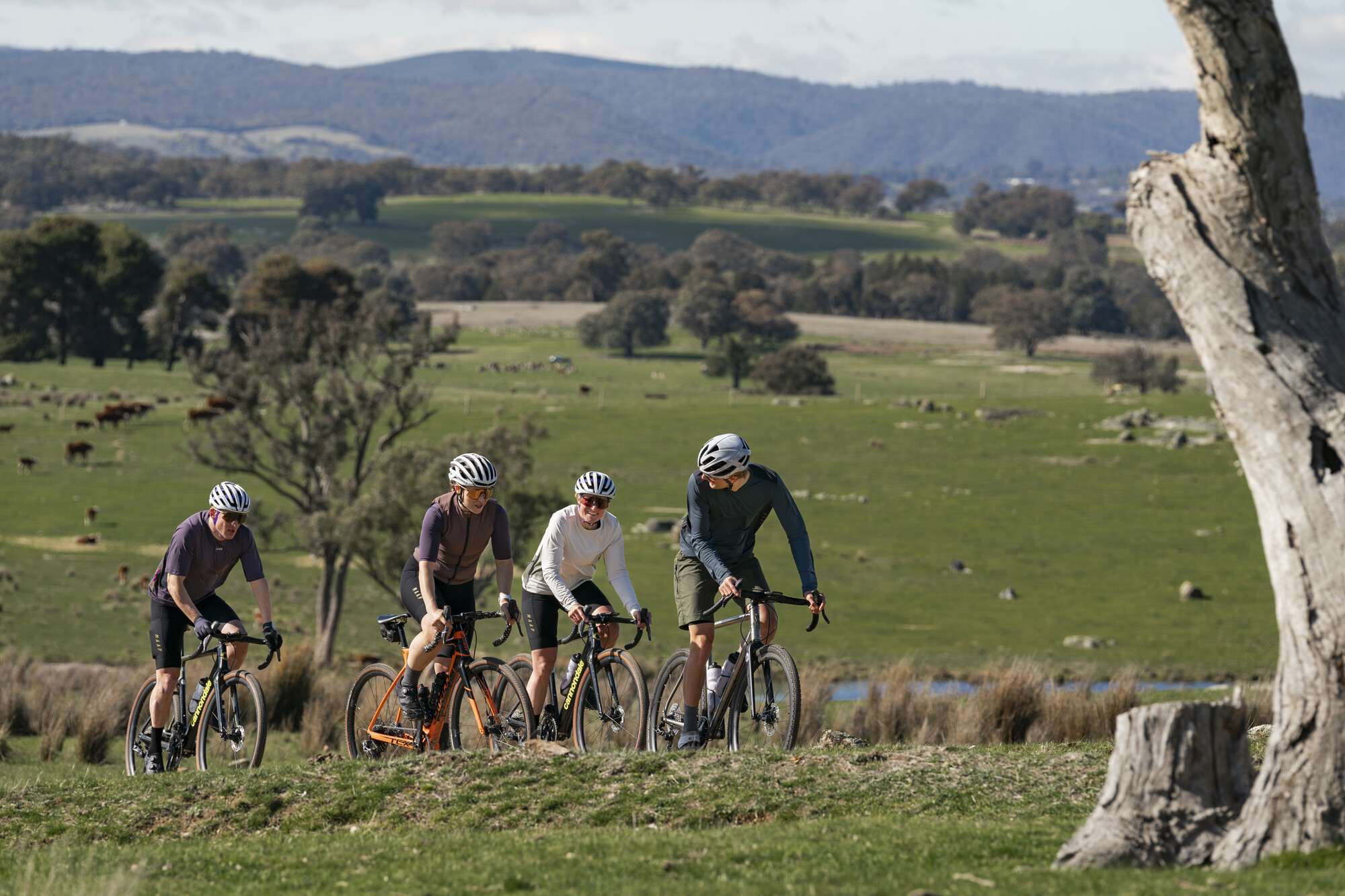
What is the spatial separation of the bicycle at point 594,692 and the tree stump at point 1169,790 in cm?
400

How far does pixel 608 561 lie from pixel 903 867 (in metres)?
4.11

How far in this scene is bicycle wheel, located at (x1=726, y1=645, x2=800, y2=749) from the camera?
32.5ft

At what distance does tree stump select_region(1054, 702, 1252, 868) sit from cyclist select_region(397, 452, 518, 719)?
4614mm

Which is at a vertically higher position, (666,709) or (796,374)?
(666,709)

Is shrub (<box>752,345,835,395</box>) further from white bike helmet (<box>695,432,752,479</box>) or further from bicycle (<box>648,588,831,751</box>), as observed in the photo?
white bike helmet (<box>695,432,752,479</box>)

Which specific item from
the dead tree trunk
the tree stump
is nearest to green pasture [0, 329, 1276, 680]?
the tree stump

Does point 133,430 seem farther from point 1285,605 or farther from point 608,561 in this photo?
point 1285,605

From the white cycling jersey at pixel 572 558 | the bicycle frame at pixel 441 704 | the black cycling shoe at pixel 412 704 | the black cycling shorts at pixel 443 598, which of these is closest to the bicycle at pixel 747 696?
the white cycling jersey at pixel 572 558

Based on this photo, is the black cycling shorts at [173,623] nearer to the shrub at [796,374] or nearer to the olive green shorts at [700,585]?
the olive green shorts at [700,585]

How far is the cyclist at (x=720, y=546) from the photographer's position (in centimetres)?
990

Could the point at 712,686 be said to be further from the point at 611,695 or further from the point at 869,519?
the point at 869,519

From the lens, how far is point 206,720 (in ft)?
36.4

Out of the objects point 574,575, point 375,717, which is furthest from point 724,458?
point 375,717

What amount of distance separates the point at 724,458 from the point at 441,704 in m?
2.99
